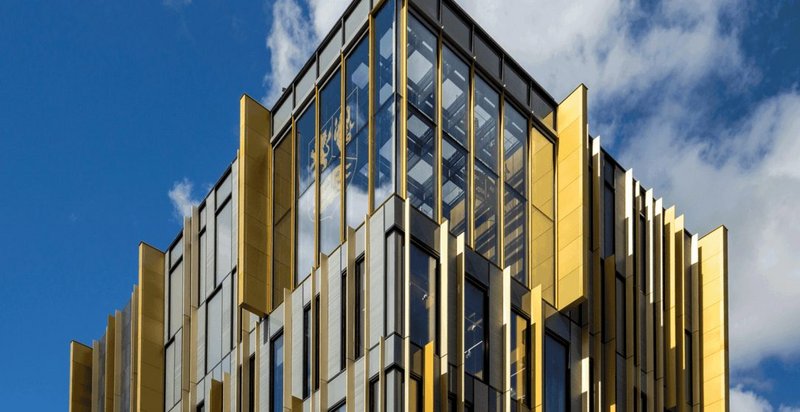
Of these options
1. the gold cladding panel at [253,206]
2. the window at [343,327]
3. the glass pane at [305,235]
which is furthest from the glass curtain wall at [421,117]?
the gold cladding panel at [253,206]

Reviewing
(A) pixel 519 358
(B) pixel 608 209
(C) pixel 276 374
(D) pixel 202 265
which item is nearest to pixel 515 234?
(A) pixel 519 358

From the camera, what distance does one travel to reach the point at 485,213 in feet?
143

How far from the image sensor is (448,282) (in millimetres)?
40469

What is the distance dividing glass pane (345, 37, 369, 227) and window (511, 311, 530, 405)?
19.8 ft

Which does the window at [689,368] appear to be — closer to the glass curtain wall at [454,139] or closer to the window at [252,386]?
the glass curtain wall at [454,139]

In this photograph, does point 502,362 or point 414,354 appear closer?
point 414,354

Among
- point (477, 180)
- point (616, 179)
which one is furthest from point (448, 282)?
point (616, 179)

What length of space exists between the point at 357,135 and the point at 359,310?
572 cm

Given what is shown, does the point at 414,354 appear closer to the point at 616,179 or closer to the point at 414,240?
the point at 414,240

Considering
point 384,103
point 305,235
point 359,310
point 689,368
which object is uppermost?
point 384,103

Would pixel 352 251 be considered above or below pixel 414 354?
above

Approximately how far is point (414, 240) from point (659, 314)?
14942 mm

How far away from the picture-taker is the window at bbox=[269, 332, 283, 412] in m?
44.2

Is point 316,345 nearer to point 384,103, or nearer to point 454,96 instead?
point 384,103
